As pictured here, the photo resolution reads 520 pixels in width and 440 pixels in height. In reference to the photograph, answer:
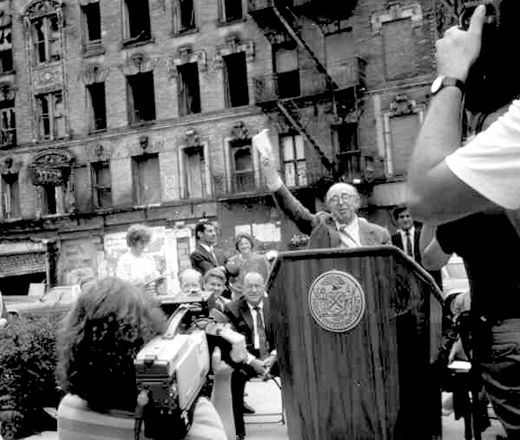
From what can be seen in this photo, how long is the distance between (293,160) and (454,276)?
56.4ft

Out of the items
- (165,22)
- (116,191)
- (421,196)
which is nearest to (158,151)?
(116,191)

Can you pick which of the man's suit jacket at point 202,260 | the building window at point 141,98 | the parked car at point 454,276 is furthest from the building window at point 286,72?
the parked car at point 454,276

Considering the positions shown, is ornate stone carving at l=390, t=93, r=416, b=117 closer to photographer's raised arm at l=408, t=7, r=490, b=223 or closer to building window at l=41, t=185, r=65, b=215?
building window at l=41, t=185, r=65, b=215

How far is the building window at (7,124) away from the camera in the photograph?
30297mm

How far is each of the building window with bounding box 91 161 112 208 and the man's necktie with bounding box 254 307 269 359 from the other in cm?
2245

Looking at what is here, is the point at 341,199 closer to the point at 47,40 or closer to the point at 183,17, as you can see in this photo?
the point at 183,17

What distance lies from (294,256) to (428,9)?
21954 mm

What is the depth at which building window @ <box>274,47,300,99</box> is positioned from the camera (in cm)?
2516

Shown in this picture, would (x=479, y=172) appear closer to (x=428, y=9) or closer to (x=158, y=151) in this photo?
(x=428, y=9)

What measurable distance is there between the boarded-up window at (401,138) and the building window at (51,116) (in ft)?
48.7

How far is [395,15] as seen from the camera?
76.8 ft

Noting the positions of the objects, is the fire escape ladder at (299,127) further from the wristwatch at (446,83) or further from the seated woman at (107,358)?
the wristwatch at (446,83)

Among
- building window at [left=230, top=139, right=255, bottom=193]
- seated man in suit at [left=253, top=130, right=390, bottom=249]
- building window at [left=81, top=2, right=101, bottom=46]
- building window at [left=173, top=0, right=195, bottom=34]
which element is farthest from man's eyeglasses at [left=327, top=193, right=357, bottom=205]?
building window at [left=81, top=2, right=101, bottom=46]

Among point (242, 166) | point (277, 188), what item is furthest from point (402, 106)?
point (277, 188)
